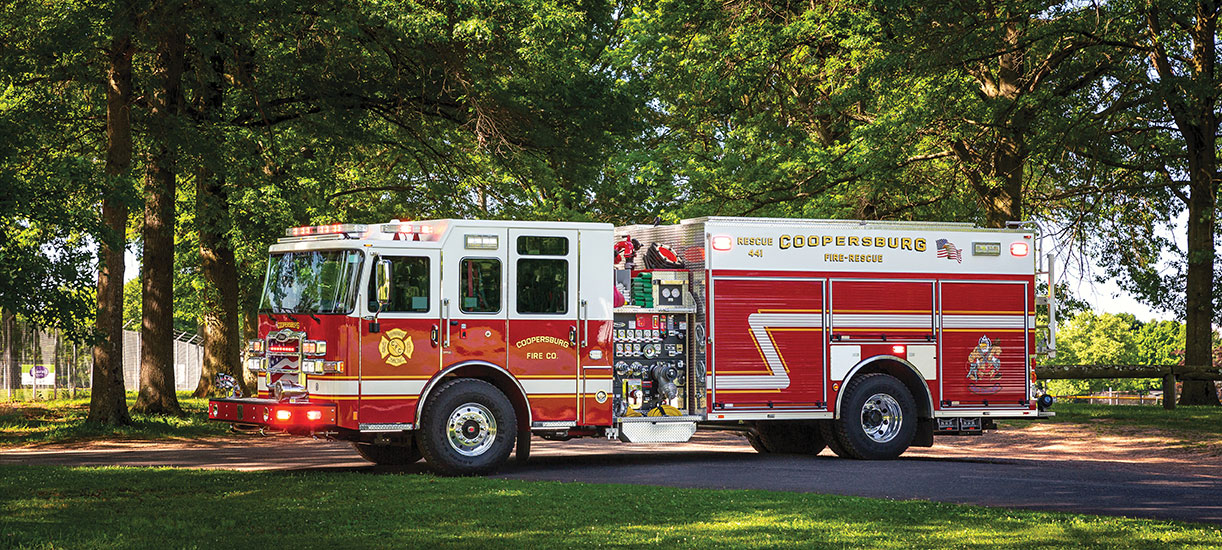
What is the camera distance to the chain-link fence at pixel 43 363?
3192 centimetres

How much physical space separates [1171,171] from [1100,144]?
374 cm

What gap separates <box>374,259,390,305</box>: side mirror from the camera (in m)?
15.0

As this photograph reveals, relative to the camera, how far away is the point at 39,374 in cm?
3644

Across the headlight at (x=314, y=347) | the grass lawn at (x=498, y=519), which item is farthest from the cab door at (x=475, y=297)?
the grass lawn at (x=498, y=519)

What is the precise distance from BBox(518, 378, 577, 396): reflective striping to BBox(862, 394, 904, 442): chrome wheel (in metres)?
3.98

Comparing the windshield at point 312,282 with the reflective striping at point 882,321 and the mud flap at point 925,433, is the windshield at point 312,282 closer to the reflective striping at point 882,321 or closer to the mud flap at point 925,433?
the reflective striping at point 882,321

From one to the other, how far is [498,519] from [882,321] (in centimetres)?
798

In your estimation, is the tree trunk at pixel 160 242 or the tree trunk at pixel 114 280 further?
the tree trunk at pixel 160 242

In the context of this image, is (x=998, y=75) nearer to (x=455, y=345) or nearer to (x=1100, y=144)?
(x=1100, y=144)

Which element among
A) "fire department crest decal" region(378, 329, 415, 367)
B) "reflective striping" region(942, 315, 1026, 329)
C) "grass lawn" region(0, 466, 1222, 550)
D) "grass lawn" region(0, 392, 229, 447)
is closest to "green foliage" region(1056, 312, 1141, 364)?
"grass lawn" region(0, 392, 229, 447)

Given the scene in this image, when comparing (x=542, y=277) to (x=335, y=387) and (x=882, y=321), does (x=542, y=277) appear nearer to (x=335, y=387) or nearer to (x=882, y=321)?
(x=335, y=387)

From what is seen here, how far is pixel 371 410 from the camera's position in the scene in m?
14.9

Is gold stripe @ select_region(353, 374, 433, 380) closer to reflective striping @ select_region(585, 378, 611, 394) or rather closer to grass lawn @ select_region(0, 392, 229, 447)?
reflective striping @ select_region(585, 378, 611, 394)

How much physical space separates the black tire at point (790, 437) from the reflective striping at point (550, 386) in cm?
364
